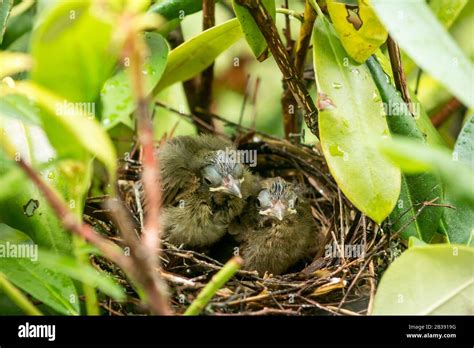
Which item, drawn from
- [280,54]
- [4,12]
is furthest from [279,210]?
[4,12]

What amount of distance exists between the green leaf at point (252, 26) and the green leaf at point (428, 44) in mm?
544

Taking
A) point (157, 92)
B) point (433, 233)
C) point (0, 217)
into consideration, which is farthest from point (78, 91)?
point (157, 92)

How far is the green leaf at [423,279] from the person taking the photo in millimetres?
1487

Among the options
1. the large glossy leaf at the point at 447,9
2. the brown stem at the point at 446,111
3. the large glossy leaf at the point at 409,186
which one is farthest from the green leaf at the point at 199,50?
the brown stem at the point at 446,111

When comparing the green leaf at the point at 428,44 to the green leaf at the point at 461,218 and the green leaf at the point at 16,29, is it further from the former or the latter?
the green leaf at the point at 16,29

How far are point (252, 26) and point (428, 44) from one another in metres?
0.66

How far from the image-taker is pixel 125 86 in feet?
5.42

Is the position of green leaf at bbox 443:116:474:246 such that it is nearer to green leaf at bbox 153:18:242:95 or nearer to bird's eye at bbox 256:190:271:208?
bird's eye at bbox 256:190:271:208

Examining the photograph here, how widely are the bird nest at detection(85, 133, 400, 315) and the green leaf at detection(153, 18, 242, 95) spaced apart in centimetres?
39

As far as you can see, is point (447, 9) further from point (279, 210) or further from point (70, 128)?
point (70, 128)

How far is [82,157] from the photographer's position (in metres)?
1.17
